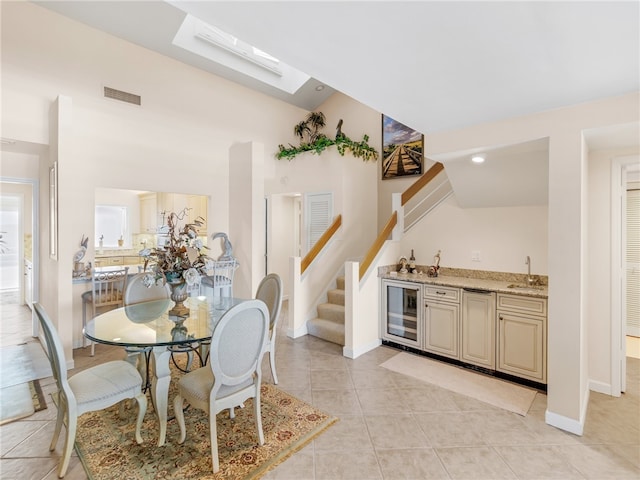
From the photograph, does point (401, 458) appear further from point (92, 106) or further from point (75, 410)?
point (92, 106)

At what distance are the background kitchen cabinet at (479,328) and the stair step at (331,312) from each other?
5.24 feet

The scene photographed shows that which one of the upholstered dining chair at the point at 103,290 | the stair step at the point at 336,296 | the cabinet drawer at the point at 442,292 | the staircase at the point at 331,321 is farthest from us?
the stair step at the point at 336,296

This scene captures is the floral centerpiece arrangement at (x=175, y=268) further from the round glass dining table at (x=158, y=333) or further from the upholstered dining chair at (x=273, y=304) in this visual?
the upholstered dining chair at (x=273, y=304)

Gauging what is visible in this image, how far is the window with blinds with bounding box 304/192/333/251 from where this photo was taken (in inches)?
209

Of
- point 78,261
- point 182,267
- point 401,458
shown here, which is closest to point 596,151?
point 401,458

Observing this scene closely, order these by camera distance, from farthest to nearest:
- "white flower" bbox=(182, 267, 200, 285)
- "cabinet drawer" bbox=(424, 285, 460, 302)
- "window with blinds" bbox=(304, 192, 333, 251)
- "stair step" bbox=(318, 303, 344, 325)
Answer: "window with blinds" bbox=(304, 192, 333, 251) → "stair step" bbox=(318, 303, 344, 325) → "cabinet drawer" bbox=(424, 285, 460, 302) → "white flower" bbox=(182, 267, 200, 285)

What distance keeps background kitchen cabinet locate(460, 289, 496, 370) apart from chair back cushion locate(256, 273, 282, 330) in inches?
80.7

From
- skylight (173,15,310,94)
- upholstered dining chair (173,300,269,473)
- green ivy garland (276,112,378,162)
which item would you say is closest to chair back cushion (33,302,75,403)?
upholstered dining chair (173,300,269,473)

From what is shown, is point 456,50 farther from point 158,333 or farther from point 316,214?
point 316,214

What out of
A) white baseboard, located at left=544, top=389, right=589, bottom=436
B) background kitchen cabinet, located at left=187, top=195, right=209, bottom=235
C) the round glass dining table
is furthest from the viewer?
background kitchen cabinet, located at left=187, top=195, right=209, bottom=235

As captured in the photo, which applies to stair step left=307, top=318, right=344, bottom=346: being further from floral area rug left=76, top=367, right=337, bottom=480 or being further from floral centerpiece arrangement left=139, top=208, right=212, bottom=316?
floral centerpiece arrangement left=139, top=208, right=212, bottom=316

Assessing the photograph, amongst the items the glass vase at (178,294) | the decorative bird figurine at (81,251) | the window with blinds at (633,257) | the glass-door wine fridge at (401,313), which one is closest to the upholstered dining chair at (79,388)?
the glass vase at (178,294)

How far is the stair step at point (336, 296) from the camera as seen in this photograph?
467 cm

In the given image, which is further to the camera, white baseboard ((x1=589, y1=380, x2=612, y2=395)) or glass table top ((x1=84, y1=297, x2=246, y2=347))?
white baseboard ((x1=589, y1=380, x2=612, y2=395))
